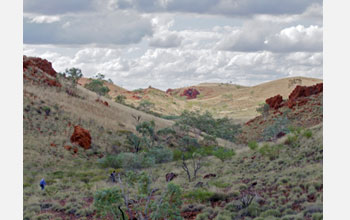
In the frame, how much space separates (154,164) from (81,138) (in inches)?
450

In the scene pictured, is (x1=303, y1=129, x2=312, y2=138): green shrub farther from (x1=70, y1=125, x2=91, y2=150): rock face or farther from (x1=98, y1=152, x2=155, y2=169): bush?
(x1=70, y1=125, x2=91, y2=150): rock face

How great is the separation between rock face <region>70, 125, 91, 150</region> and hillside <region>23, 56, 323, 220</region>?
112mm

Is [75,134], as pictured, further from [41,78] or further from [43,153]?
[41,78]

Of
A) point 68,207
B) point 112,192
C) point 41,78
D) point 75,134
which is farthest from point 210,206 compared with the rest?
point 41,78

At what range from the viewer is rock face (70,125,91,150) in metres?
42.6

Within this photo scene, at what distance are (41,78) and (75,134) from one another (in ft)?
72.0

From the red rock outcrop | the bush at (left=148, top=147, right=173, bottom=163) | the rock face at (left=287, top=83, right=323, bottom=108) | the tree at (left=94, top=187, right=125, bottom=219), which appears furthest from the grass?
the rock face at (left=287, top=83, right=323, bottom=108)

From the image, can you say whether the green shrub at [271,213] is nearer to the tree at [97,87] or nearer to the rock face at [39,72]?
the rock face at [39,72]

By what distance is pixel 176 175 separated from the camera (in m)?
28.3

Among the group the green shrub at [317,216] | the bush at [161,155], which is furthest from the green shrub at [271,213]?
the bush at [161,155]

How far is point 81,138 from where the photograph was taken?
42938 millimetres

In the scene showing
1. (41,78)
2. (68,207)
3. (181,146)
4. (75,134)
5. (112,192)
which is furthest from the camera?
(41,78)

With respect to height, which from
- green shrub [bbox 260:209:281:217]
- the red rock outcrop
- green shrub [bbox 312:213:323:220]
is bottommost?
green shrub [bbox 260:209:281:217]

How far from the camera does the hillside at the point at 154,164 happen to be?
14.6 metres
